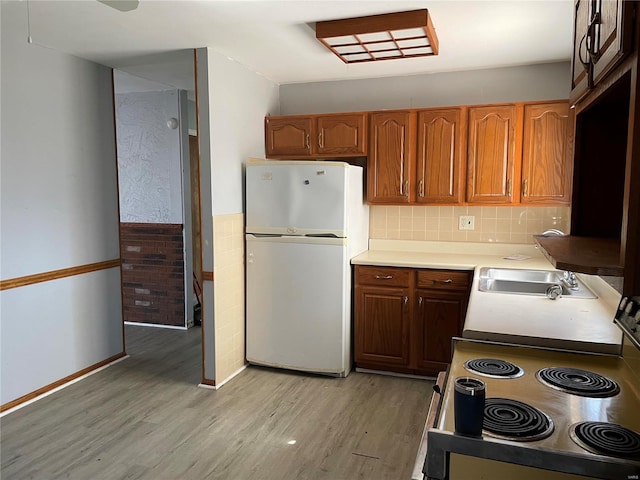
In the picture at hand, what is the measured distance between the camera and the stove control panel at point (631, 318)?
1.39 metres

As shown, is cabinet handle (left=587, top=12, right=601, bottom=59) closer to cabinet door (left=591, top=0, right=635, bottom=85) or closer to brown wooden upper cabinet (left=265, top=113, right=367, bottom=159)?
cabinet door (left=591, top=0, right=635, bottom=85)

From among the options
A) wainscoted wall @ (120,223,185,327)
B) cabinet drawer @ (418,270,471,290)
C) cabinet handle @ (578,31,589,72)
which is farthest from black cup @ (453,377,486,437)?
wainscoted wall @ (120,223,185,327)

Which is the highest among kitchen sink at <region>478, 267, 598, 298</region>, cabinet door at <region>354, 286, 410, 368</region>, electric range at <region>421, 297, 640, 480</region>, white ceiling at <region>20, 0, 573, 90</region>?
white ceiling at <region>20, 0, 573, 90</region>

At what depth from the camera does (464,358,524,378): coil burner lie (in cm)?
155

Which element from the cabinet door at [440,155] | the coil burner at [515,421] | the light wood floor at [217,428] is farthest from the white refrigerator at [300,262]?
the coil burner at [515,421]

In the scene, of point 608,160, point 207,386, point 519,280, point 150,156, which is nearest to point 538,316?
point 608,160

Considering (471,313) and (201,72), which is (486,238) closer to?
(471,313)

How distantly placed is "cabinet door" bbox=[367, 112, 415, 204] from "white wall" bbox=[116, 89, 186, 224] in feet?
6.81

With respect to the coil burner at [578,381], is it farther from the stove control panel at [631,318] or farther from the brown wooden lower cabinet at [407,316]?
the brown wooden lower cabinet at [407,316]

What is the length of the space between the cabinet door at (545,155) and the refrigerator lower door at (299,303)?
146cm

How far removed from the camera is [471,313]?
2178 mm

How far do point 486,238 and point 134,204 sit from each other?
138 inches

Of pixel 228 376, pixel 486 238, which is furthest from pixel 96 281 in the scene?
pixel 486 238

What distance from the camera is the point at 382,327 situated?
361cm
